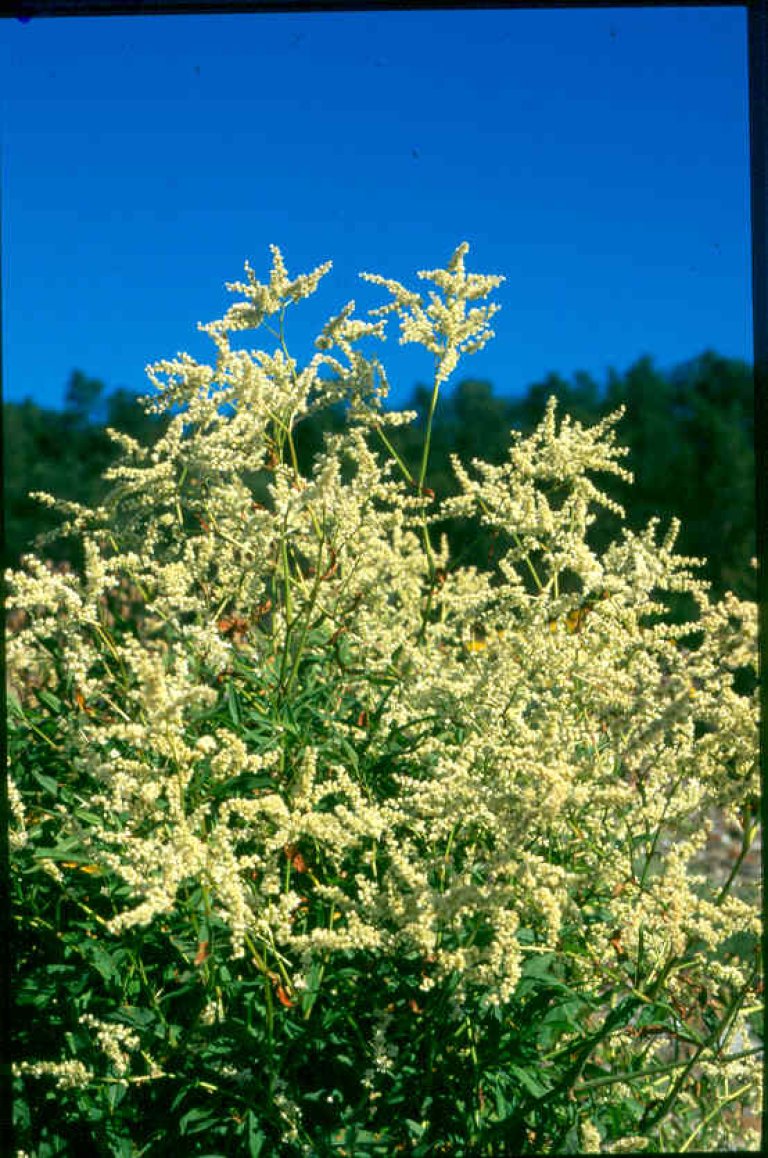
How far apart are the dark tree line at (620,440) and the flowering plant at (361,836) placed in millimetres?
15413

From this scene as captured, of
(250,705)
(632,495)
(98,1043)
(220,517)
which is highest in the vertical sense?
(632,495)

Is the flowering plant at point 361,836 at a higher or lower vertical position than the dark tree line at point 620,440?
lower

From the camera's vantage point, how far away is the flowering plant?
2131 mm

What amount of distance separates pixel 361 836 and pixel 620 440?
22.7 meters

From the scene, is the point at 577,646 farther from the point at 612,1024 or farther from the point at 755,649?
the point at 612,1024

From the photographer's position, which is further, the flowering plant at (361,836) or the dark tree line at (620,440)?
the dark tree line at (620,440)

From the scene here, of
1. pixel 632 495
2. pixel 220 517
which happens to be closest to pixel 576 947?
pixel 220 517

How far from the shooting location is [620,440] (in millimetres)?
24156

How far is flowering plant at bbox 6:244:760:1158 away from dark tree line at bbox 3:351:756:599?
15413mm

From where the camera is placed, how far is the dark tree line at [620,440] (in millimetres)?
20438

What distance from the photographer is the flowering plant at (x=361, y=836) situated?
213cm

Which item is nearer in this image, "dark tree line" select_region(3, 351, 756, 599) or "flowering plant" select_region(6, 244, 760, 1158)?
"flowering plant" select_region(6, 244, 760, 1158)

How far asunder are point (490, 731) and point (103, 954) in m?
1.04

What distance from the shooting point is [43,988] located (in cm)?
256
